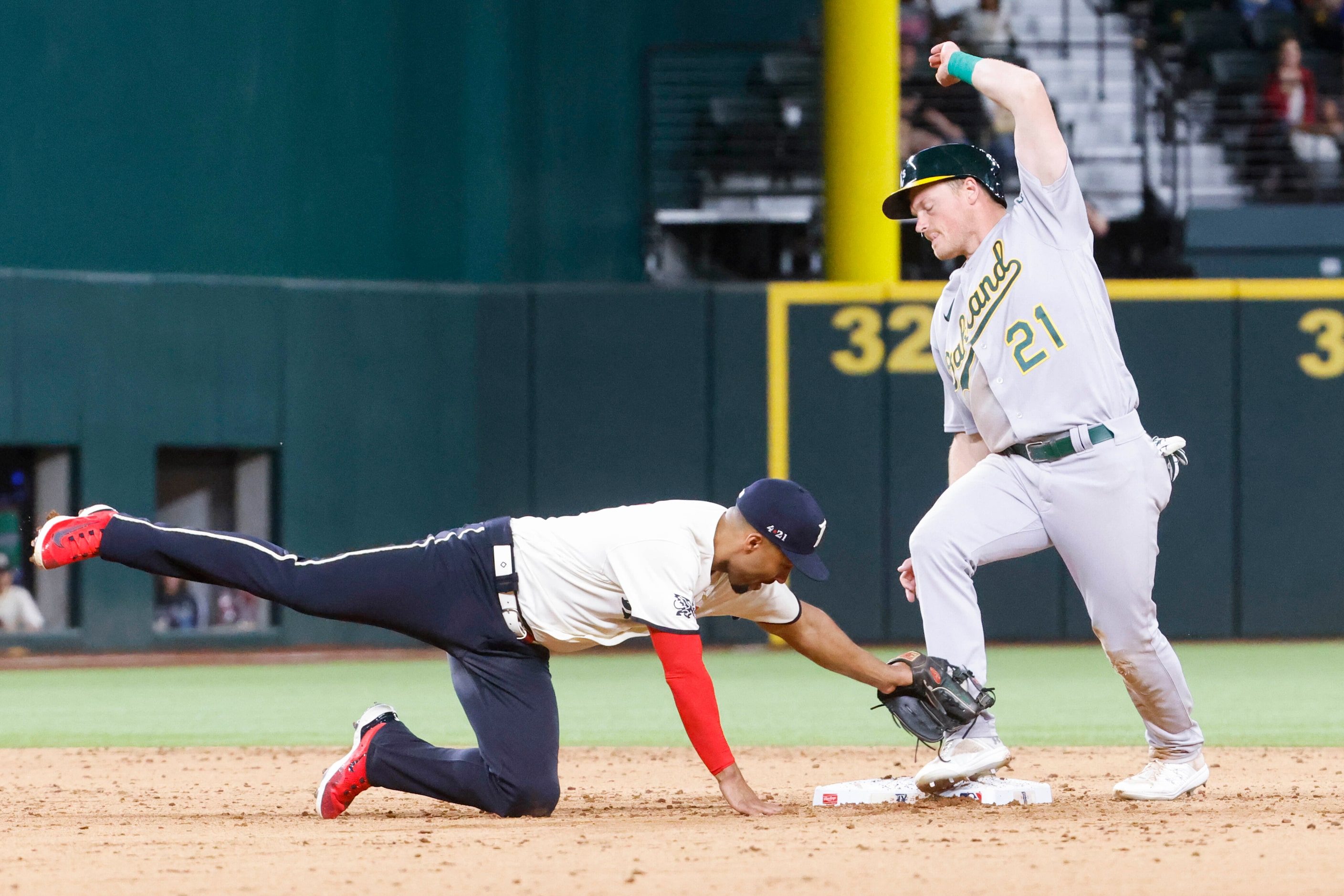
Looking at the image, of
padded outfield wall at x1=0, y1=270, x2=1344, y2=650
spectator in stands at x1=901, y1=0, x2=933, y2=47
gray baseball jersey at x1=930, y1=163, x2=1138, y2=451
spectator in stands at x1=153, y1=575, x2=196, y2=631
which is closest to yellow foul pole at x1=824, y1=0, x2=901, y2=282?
padded outfield wall at x1=0, y1=270, x2=1344, y2=650

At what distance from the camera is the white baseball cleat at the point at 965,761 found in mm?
4738

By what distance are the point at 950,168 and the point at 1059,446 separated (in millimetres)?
876

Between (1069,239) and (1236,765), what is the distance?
2398 mm

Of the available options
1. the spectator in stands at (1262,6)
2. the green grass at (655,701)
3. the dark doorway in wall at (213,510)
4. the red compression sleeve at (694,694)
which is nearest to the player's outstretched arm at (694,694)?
the red compression sleeve at (694,694)

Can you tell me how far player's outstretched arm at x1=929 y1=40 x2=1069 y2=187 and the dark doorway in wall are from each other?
8.13m

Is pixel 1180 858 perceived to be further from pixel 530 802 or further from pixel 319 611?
pixel 319 611

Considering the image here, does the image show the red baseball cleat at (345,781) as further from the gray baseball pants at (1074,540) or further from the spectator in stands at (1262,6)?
the spectator in stands at (1262,6)

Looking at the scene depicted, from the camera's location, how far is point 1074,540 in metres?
4.67

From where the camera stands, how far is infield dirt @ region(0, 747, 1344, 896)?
370 cm

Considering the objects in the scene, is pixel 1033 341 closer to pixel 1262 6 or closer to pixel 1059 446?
pixel 1059 446

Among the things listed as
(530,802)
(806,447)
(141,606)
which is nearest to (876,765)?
(530,802)

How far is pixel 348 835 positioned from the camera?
4480 mm

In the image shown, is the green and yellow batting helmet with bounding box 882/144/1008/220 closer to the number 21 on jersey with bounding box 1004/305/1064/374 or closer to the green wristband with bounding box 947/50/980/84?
the green wristband with bounding box 947/50/980/84

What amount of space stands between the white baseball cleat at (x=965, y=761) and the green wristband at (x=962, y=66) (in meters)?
1.92
